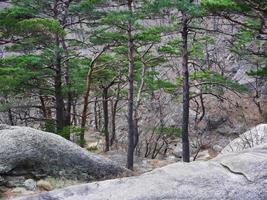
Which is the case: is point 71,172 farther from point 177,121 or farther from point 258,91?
point 258,91

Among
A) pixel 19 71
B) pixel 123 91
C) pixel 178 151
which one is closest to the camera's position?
pixel 19 71

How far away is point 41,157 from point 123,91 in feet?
44.2

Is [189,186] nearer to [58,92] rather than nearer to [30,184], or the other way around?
[30,184]

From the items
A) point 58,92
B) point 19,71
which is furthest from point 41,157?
Result: point 58,92

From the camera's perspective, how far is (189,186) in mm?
5719

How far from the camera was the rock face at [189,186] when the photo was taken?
5.61m

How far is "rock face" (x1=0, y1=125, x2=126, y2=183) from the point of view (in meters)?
7.88

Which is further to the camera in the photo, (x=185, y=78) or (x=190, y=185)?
(x=185, y=78)

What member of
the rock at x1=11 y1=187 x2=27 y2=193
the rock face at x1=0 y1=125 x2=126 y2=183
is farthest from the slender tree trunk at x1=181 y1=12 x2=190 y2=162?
the rock at x1=11 y1=187 x2=27 y2=193

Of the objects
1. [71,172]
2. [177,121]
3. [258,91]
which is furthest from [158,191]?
[258,91]

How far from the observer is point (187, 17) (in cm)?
1315

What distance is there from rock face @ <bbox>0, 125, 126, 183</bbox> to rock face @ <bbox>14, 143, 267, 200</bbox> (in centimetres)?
222

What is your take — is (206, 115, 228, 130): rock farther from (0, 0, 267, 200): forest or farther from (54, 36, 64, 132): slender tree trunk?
(54, 36, 64, 132): slender tree trunk

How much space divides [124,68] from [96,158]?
10.6 m
